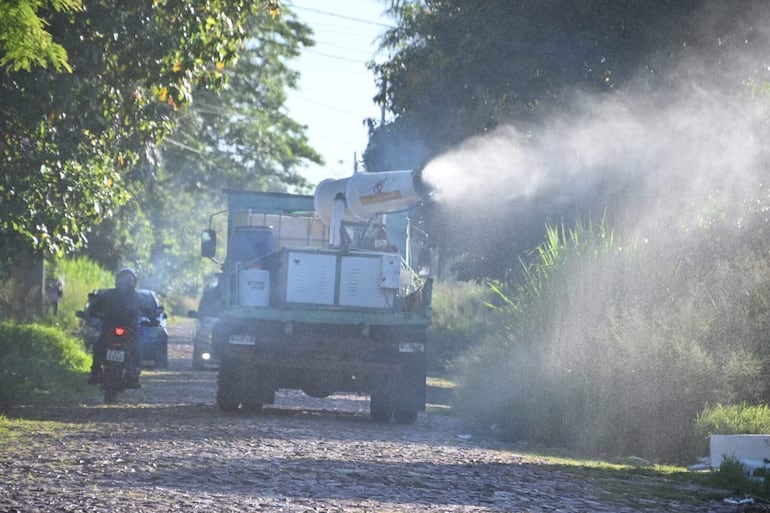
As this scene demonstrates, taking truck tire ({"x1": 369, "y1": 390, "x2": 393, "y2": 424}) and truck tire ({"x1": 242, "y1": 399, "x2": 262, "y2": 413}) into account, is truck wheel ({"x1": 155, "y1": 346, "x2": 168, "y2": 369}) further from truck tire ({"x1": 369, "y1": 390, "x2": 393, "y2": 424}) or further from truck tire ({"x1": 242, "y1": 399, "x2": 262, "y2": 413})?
truck tire ({"x1": 369, "y1": 390, "x2": 393, "y2": 424})

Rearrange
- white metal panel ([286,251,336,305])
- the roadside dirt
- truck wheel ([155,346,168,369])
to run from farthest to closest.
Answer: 1. truck wheel ([155,346,168,369])
2. white metal panel ([286,251,336,305])
3. the roadside dirt

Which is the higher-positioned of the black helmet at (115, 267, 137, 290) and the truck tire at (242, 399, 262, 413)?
the black helmet at (115, 267, 137, 290)

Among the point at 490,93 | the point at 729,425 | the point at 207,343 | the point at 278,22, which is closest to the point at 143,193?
the point at 278,22

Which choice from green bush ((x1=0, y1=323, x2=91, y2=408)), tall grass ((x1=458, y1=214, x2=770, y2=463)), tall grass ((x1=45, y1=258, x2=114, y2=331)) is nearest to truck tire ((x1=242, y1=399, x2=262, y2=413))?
green bush ((x1=0, y1=323, x2=91, y2=408))

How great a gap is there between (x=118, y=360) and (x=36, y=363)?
14.4 feet

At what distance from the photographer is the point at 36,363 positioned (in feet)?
71.4

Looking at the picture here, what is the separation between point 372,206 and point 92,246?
35459mm

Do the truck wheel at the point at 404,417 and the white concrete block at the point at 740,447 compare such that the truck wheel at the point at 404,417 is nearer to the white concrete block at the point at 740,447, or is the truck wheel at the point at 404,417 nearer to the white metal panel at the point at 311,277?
the white metal panel at the point at 311,277

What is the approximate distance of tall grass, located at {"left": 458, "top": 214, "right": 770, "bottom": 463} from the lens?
15.6m

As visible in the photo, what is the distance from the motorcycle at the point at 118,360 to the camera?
17953 mm

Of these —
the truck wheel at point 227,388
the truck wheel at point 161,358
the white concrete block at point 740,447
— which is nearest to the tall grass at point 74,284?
the truck wheel at point 161,358

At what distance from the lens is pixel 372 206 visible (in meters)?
18.0

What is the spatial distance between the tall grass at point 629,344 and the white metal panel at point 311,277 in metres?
2.90

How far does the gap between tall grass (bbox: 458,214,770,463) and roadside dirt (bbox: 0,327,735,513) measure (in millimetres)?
1330
